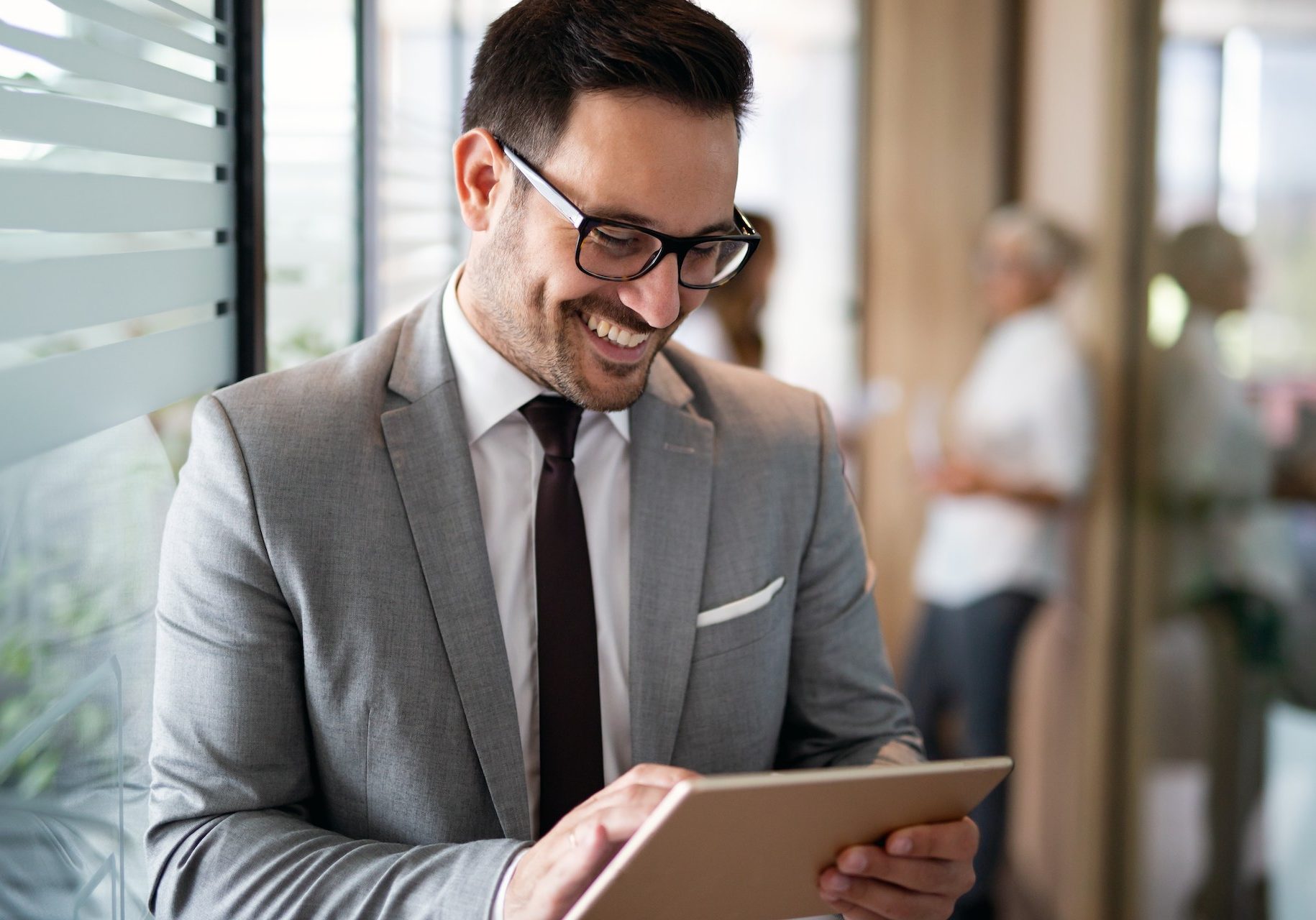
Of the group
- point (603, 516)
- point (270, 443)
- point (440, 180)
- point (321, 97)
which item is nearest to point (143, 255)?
point (270, 443)

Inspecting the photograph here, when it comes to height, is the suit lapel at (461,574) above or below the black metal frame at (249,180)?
below

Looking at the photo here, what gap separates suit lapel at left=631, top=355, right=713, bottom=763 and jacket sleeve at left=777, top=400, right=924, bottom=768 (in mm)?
175

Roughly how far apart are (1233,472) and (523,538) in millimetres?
2122

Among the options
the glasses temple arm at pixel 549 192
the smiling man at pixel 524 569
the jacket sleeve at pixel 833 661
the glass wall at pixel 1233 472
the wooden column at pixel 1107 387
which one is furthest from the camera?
the wooden column at pixel 1107 387

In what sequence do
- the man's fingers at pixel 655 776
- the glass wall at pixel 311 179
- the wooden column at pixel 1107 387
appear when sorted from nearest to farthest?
the man's fingers at pixel 655 776, the glass wall at pixel 311 179, the wooden column at pixel 1107 387

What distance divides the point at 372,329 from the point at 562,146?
3.44 feet

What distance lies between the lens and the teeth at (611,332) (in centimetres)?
128

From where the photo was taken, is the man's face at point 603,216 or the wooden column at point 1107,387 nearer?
the man's face at point 603,216

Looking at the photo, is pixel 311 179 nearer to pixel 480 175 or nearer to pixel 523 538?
pixel 480 175

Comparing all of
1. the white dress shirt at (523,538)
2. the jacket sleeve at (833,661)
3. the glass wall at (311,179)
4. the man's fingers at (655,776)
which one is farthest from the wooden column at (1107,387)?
the man's fingers at (655,776)

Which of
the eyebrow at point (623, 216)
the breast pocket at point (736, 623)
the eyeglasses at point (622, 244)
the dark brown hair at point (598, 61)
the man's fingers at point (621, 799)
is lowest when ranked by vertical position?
the man's fingers at point (621, 799)

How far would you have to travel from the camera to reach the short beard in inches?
50.4

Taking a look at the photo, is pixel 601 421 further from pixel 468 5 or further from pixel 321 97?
pixel 468 5

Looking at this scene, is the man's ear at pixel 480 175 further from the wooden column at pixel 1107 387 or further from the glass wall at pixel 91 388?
the wooden column at pixel 1107 387
